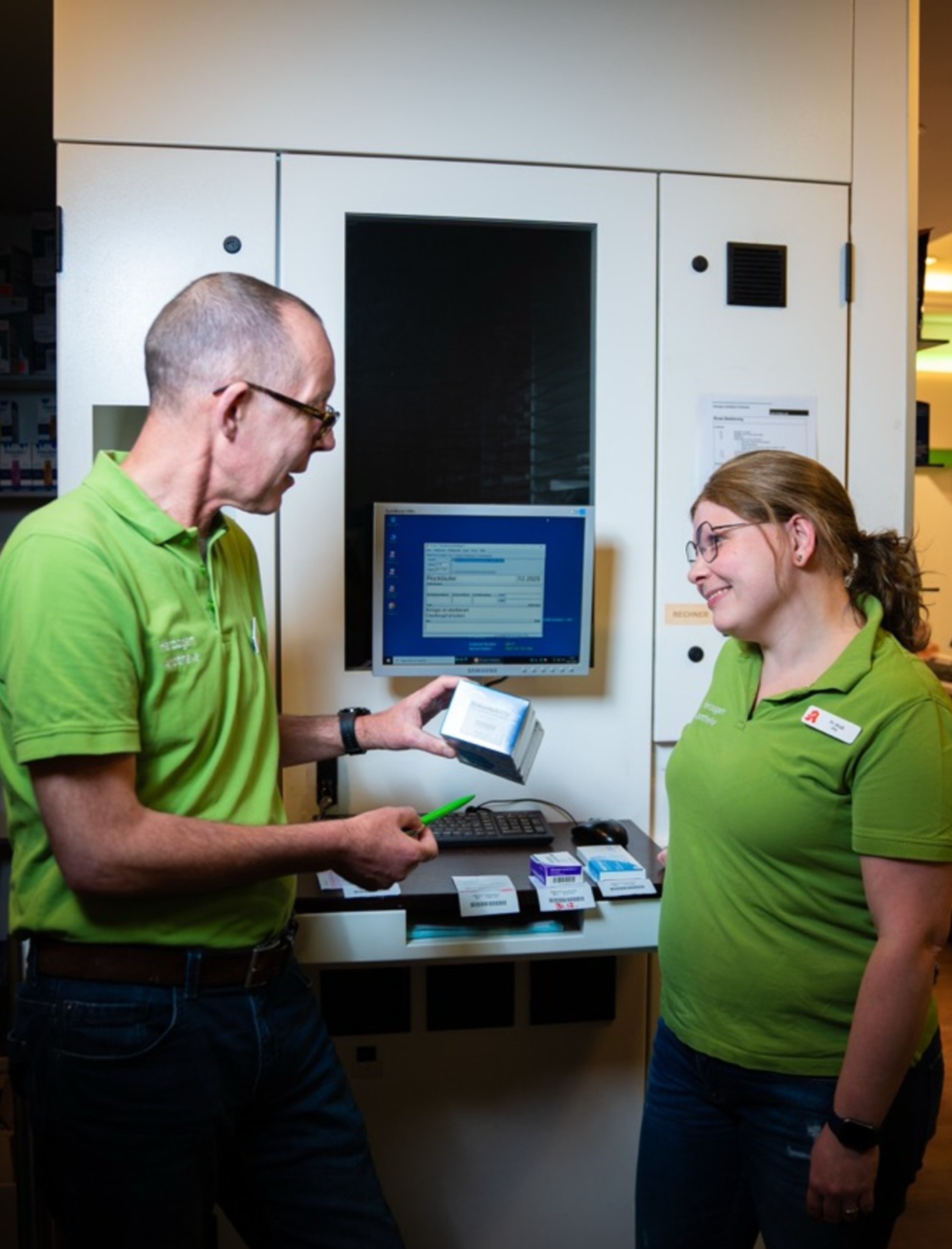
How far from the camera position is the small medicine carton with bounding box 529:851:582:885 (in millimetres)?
1710

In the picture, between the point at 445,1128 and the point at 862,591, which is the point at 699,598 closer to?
the point at 862,591

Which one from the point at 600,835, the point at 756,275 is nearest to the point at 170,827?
the point at 600,835

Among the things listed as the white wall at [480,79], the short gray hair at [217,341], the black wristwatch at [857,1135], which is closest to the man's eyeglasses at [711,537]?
the short gray hair at [217,341]

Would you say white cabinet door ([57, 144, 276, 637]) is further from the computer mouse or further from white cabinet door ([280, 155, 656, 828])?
the computer mouse

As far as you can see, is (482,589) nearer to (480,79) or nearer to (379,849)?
(379,849)

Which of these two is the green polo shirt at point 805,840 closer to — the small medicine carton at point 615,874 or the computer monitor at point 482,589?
the small medicine carton at point 615,874

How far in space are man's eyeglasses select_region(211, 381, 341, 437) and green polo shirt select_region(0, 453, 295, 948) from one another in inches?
7.3

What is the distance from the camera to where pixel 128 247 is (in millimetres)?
1860

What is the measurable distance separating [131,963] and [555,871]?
2.48 feet

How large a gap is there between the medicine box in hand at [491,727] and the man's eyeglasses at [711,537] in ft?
1.19

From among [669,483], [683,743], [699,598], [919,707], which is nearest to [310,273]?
[669,483]

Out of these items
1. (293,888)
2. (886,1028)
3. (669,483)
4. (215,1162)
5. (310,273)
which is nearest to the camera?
(886,1028)

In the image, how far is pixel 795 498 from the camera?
1.33m

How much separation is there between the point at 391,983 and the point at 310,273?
1.41 metres
